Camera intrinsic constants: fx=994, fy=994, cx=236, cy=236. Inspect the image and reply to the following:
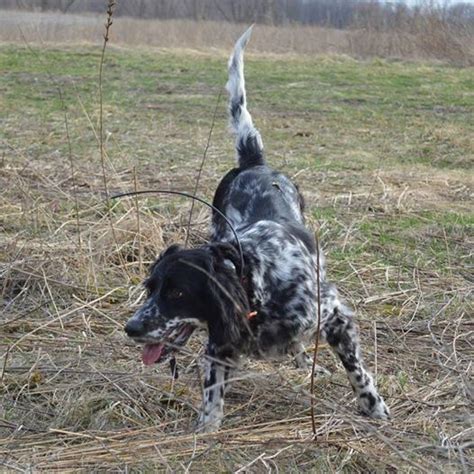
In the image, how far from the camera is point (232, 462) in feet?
12.0

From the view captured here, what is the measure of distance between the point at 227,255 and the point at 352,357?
0.84 meters

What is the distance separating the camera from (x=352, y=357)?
4582 millimetres

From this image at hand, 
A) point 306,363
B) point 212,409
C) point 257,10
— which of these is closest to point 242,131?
point 306,363

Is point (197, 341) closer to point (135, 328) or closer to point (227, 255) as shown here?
point (227, 255)

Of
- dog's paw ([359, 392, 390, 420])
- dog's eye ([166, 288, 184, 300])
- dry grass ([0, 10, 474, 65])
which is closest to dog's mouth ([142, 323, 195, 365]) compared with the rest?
dog's eye ([166, 288, 184, 300])

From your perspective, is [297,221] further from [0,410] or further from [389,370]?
[0,410]

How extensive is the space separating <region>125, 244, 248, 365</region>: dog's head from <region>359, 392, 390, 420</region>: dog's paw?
755mm

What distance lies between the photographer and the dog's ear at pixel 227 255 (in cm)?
412

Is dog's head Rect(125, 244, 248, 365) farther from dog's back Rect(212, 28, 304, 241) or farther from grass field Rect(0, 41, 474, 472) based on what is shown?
dog's back Rect(212, 28, 304, 241)

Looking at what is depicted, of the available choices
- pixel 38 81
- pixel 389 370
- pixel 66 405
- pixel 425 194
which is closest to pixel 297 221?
pixel 389 370

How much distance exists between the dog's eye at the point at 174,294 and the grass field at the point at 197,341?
0.40m

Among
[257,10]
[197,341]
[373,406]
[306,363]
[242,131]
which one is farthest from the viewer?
[257,10]

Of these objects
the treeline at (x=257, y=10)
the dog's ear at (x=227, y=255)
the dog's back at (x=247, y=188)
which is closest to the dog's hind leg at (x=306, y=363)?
the dog's back at (x=247, y=188)

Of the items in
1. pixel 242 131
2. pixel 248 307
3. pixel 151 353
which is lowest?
pixel 151 353
